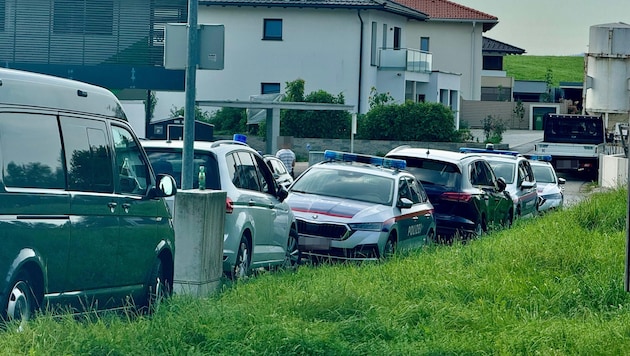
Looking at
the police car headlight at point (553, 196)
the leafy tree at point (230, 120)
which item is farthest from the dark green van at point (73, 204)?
the leafy tree at point (230, 120)

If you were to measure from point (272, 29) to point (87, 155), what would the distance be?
49111 mm

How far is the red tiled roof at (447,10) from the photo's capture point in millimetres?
76625

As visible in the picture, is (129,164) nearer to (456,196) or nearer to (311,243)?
(311,243)

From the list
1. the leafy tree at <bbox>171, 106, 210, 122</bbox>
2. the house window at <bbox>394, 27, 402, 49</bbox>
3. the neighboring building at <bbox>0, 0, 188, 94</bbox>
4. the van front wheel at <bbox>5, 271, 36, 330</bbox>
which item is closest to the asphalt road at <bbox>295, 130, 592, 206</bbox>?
the neighboring building at <bbox>0, 0, 188, 94</bbox>

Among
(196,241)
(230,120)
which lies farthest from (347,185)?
(230,120)

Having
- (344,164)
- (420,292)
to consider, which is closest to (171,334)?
(420,292)

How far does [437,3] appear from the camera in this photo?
7956 centimetres

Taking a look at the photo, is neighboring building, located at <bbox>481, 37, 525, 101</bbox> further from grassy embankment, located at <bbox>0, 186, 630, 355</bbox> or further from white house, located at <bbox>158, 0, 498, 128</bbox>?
grassy embankment, located at <bbox>0, 186, 630, 355</bbox>

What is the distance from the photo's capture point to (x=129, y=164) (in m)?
9.92

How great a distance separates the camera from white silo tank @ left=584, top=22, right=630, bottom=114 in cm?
3722

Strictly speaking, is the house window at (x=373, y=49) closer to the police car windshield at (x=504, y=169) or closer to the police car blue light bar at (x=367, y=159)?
the police car windshield at (x=504, y=169)

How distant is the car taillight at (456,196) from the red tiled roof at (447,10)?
57749 millimetres

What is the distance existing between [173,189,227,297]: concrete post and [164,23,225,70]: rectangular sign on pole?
228cm

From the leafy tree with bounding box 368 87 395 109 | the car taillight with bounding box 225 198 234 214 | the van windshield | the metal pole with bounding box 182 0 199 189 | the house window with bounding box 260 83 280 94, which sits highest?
the house window with bounding box 260 83 280 94
